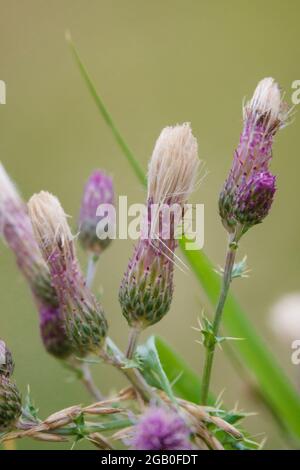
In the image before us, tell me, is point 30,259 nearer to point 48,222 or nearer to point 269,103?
point 48,222

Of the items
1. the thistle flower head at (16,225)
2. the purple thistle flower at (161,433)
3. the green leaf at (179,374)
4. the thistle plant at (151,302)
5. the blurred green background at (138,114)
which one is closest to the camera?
Answer: the purple thistle flower at (161,433)

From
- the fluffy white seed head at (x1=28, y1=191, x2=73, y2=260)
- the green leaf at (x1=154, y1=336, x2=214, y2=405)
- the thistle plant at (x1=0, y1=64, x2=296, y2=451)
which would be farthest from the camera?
the green leaf at (x1=154, y1=336, x2=214, y2=405)

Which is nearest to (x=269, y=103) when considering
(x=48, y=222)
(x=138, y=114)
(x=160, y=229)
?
(x=160, y=229)

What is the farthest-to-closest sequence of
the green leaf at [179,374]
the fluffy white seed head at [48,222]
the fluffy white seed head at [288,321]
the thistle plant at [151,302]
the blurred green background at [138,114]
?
the blurred green background at [138,114]
the fluffy white seed head at [288,321]
the green leaf at [179,374]
the fluffy white seed head at [48,222]
the thistle plant at [151,302]

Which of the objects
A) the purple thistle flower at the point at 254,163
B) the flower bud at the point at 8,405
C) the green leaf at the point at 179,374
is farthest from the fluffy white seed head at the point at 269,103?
the flower bud at the point at 8,405

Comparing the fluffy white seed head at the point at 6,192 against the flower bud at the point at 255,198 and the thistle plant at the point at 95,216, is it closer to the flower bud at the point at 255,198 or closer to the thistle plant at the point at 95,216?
the thistle plant at the point at 95,216

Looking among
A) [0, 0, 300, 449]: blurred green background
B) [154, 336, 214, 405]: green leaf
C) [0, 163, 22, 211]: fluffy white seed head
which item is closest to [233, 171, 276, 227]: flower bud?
[154, 336, 214, 405]: green leaf

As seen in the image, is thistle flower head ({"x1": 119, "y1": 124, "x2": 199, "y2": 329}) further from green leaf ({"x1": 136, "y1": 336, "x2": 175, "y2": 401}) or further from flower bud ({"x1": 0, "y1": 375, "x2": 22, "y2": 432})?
flower bud ({"x1": 0, "y1": 375, "x2": 22, "y2": 432})
